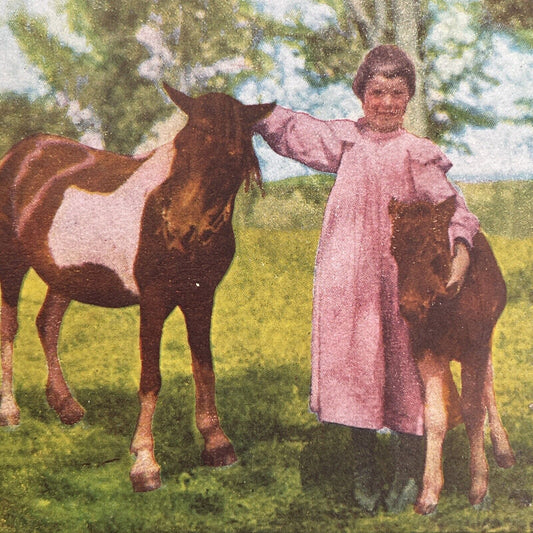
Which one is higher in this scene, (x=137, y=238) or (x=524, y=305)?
(x=137, y=238)

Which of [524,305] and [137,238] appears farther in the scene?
[524,305]

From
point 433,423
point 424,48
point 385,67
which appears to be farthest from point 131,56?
point 433,423

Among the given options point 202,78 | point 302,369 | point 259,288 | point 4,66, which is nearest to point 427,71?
point 202,78

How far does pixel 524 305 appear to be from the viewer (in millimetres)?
3941

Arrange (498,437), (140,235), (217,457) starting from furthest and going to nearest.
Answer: (498,437), (217,457), (140,235)

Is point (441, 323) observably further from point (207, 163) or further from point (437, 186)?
point (207, 163)

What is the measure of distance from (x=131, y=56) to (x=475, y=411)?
9.96ft

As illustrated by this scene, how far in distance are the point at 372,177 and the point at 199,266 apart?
1178 millimetres

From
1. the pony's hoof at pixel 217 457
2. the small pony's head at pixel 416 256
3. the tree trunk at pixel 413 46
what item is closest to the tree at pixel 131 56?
the tree trunk at pixel 413 46

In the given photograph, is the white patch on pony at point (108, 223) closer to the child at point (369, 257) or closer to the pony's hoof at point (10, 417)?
the child at point (369, 257)

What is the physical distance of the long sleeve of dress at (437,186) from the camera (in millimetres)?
3730

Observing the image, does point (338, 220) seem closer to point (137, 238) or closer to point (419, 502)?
point (137, 238)

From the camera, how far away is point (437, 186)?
12.3 ft

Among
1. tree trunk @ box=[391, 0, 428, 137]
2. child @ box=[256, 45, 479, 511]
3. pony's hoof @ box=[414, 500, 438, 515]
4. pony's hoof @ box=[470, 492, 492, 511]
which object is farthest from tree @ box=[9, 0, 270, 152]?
pony's hoof @ box=[470, 492, 492, 511]
